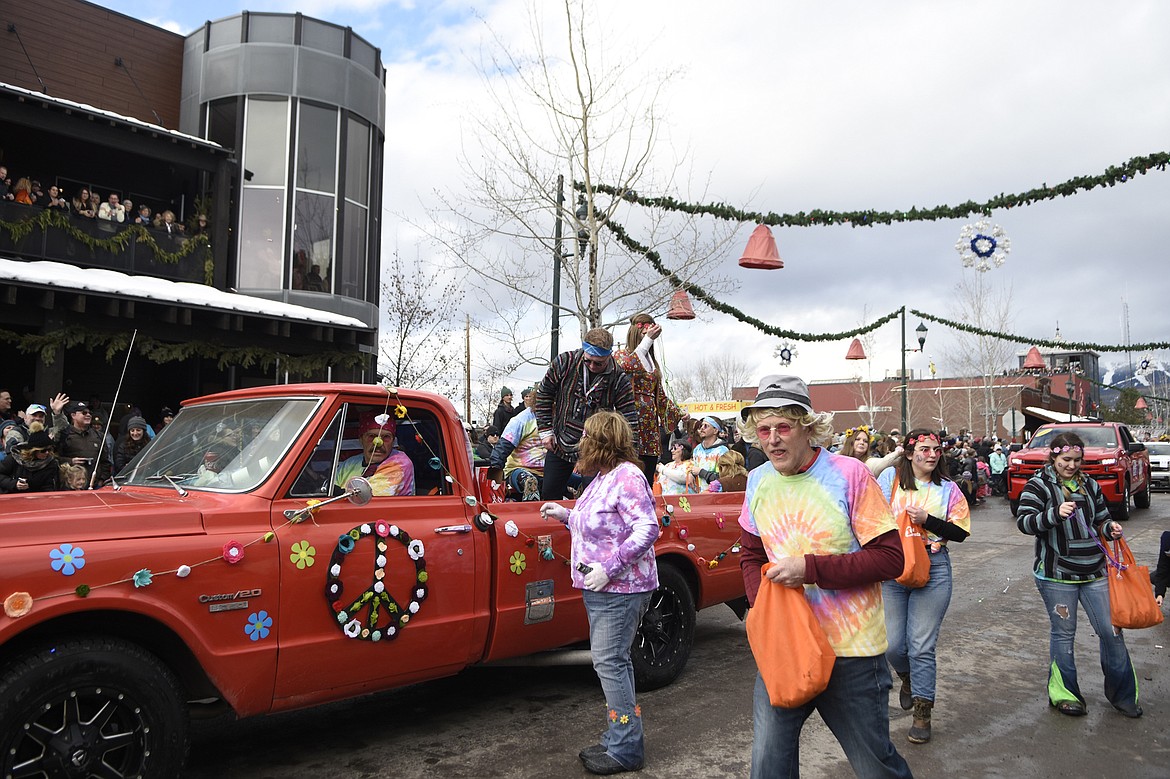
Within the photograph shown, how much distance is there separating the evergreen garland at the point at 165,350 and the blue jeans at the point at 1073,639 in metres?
10.5

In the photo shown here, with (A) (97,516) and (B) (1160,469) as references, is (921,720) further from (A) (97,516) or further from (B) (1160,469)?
(B) (1160,469)

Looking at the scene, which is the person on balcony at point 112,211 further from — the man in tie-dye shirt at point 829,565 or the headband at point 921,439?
the man in tie-dye shirt at point 829,565

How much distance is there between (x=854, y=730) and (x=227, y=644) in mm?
2615

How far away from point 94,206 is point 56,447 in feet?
21.3

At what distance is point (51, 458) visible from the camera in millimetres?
8133

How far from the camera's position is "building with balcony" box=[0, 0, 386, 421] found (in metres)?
12.5

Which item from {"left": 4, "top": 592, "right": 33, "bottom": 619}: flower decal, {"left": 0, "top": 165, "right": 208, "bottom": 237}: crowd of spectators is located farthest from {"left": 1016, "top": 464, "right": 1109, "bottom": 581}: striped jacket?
{"left": 0, "top": 165, "right": 208, "bottom": 237}: crowd of spectators

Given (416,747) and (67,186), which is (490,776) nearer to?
(416,747)

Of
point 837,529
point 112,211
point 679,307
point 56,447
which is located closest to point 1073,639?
point 837,529

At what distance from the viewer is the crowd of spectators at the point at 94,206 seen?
13227 millimetres

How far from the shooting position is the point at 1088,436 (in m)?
17.8

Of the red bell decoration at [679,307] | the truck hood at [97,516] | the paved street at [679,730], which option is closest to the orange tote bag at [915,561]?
the paved street at [679,730]

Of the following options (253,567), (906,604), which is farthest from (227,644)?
(906,604)

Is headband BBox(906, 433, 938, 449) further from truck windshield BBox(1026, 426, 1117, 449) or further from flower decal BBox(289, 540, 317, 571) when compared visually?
truck windshield BBox(1026, 426, 1117, 449)
